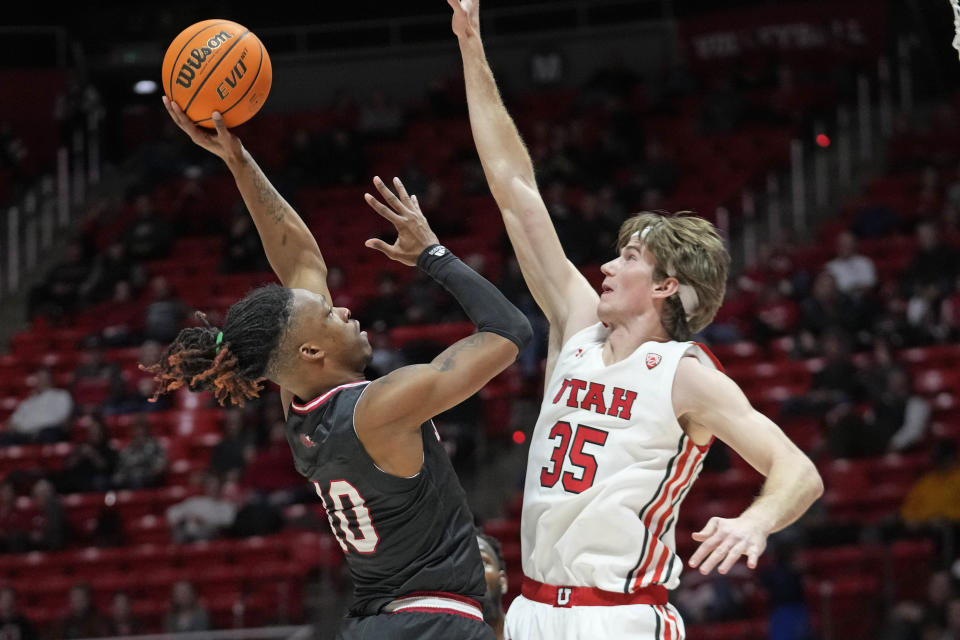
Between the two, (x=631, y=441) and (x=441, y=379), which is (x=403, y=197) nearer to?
(x=441, y=379)

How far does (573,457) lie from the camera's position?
3.55 m

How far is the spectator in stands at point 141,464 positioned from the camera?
1085 centimetres

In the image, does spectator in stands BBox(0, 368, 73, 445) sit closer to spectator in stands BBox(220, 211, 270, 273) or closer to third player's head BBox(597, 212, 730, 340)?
spectator in stands BBox(220, 211, 270, 273)

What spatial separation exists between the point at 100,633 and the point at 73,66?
10842 mm

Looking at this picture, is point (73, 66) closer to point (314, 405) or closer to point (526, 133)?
point (526, 133)

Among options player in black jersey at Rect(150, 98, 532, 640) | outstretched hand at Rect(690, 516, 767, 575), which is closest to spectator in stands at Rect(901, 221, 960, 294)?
player in black jersey at Rect(150, 98, 532, 640)

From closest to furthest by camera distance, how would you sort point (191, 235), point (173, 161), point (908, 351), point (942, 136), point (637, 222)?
1. point (637, 222)
2. point (908, 351)
3. point (942, 136)
4. point (191, 235)
5. point (173, 161)

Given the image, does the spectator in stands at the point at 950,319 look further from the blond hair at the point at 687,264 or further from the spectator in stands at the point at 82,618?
the blond hair at the point at 687,264

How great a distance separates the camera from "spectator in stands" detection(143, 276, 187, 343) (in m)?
12.2

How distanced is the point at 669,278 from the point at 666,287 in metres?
0.03

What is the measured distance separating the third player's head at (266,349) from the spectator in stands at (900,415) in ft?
21.8

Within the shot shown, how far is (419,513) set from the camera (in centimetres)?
354

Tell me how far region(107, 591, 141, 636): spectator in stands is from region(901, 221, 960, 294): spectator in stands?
6704 millimetres

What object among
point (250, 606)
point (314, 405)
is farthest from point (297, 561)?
point (314, 405)
